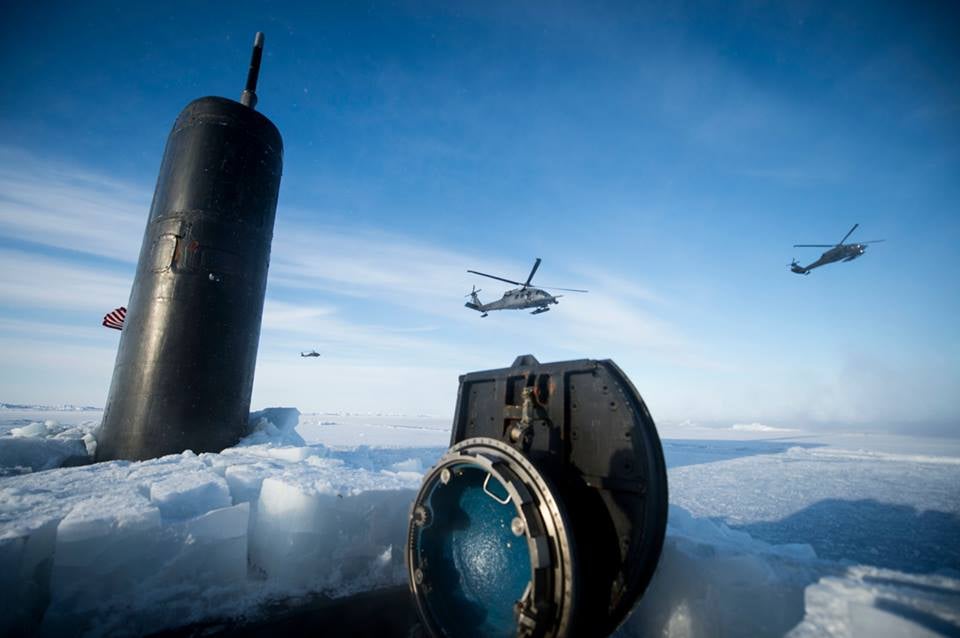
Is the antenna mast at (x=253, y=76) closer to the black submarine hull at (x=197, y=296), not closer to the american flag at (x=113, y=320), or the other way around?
the black submarine hull at (x=197, y=296)

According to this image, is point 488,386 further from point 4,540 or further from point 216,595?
point 4,540

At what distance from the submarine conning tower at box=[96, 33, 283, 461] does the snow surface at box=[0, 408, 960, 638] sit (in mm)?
666

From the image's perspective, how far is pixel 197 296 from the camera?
5395 mm

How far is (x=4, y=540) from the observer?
244cm

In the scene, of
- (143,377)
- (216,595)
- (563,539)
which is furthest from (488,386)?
(143,377)

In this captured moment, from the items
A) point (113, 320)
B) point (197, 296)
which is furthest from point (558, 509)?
point (113, 320)

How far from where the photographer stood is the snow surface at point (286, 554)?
2416 millimetres

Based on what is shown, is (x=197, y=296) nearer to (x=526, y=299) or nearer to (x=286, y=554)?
(x=286, y=554)

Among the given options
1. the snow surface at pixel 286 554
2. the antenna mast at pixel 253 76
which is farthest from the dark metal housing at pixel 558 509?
the antenna mast at pixel 253 76

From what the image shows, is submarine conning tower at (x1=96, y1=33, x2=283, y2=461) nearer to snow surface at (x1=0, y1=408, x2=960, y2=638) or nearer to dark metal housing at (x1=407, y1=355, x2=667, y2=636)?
snow surface at (x1=0, y1=408, x2=960, y2=638)

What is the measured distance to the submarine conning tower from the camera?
5.18 meters

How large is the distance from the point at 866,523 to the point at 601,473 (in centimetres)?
630

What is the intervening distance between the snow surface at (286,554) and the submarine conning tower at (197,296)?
0.67 metres

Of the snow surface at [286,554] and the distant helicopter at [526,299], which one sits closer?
the snow surface at [286,554]
